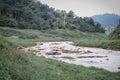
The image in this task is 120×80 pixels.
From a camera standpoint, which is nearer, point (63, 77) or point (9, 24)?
point (63, 77)

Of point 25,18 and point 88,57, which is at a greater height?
point 25,18

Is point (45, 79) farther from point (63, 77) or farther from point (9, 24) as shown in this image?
point (9, 24)

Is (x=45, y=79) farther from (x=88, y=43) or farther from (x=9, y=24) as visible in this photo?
(x=9, y=24)

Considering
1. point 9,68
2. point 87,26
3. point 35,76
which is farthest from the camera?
point 87,26

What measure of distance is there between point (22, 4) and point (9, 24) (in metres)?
17.7

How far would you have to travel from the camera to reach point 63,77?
12969 mm

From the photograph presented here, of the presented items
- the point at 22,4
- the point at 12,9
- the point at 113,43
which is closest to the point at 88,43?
the point at 113,43

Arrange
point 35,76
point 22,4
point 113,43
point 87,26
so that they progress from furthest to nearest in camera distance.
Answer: point 87,26, point 22,4, point 113,43, point 35,76

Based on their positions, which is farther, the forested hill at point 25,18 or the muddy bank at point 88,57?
the forested hill at point 25,18

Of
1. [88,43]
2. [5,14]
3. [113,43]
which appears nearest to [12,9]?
[5,14]

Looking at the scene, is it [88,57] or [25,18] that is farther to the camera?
[25,18]

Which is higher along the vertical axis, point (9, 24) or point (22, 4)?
point (22, 4)

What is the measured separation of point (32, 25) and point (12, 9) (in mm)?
10981

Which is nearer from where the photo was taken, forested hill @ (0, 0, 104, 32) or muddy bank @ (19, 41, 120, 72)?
muddy bank @ (19, 41, 120, 72)
